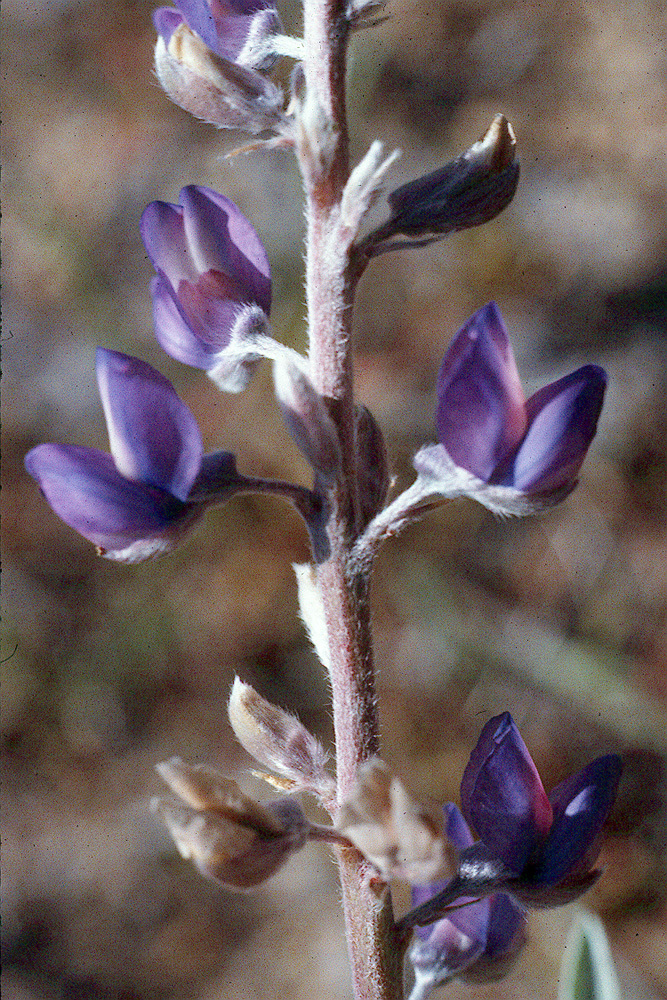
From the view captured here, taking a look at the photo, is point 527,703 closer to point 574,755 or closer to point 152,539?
point 574,755

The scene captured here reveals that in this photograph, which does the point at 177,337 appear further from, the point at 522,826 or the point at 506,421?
the point at 522,826

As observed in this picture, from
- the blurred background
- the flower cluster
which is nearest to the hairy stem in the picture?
the flower cluster

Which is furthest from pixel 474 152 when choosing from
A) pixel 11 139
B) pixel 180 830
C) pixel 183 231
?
pixel 11 139

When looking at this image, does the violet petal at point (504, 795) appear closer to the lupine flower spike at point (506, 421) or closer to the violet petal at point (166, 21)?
the lupine flower spike at point (506, 421)

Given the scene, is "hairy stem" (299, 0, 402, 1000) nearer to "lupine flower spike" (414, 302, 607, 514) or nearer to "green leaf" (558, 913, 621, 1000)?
"lupine flower spike" (414, 302, 607, 514)

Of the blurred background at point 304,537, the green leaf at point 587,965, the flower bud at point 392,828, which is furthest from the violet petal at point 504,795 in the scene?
the blurred background at point 304,537

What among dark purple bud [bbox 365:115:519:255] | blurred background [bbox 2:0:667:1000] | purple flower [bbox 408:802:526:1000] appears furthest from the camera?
blurred background [bbox 2:0:667:1000]
